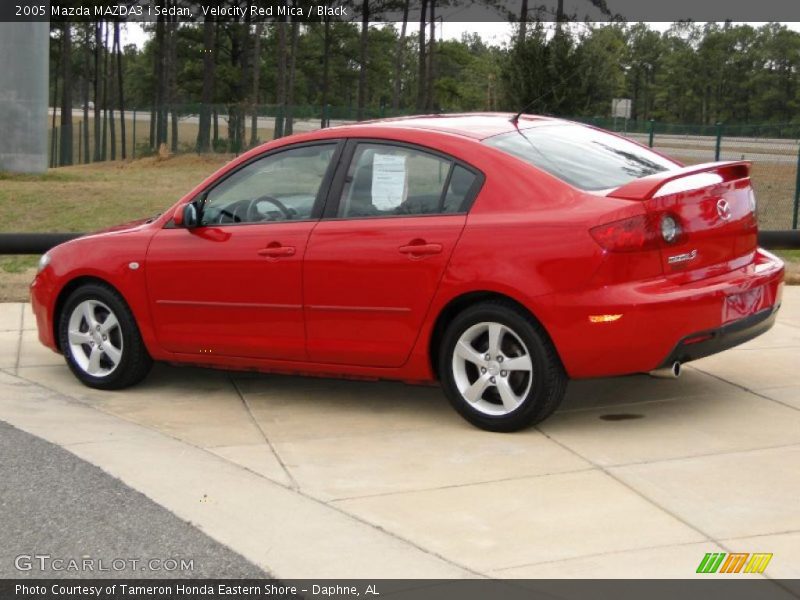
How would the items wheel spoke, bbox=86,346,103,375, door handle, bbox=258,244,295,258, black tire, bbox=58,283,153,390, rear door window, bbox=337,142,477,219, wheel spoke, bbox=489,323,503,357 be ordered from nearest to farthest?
1. wheel spoke, bbox=489,323,503,357
2. rear door window, bbox=337,142,477,219
3. door handle, bbox=258,244,295,258
4. black tire, bbox=58,283,153,390
5. wheel spoke, bbox=86,346,103,375

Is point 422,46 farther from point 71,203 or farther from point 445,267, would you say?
point 445,267

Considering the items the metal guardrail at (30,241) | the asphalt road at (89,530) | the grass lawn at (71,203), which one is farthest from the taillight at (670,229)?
the grass lawn at (71,203)

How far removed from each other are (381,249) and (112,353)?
206 centimetres

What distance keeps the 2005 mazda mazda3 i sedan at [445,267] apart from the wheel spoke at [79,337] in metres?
0.03

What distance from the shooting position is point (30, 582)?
4555 millimetres

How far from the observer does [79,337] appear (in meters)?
7.95

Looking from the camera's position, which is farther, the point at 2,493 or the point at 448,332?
the point at 448,332

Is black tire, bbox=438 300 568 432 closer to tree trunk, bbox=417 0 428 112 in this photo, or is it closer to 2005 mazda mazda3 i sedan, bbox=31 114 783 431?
2005 mazda mazda3 i sedan, bbox=31 114 783 431

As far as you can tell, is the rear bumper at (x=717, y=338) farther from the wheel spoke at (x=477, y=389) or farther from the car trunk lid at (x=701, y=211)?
the wheel spoke at (x=477, y=389)

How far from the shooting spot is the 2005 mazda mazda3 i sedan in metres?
6.23

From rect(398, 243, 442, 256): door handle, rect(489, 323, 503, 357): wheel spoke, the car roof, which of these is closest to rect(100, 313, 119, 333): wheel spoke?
the car roof

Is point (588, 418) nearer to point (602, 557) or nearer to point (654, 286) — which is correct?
point (654, 286)

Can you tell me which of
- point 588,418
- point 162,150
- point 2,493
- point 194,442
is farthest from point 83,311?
point 162,150

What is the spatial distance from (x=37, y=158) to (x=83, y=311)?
21687mm
